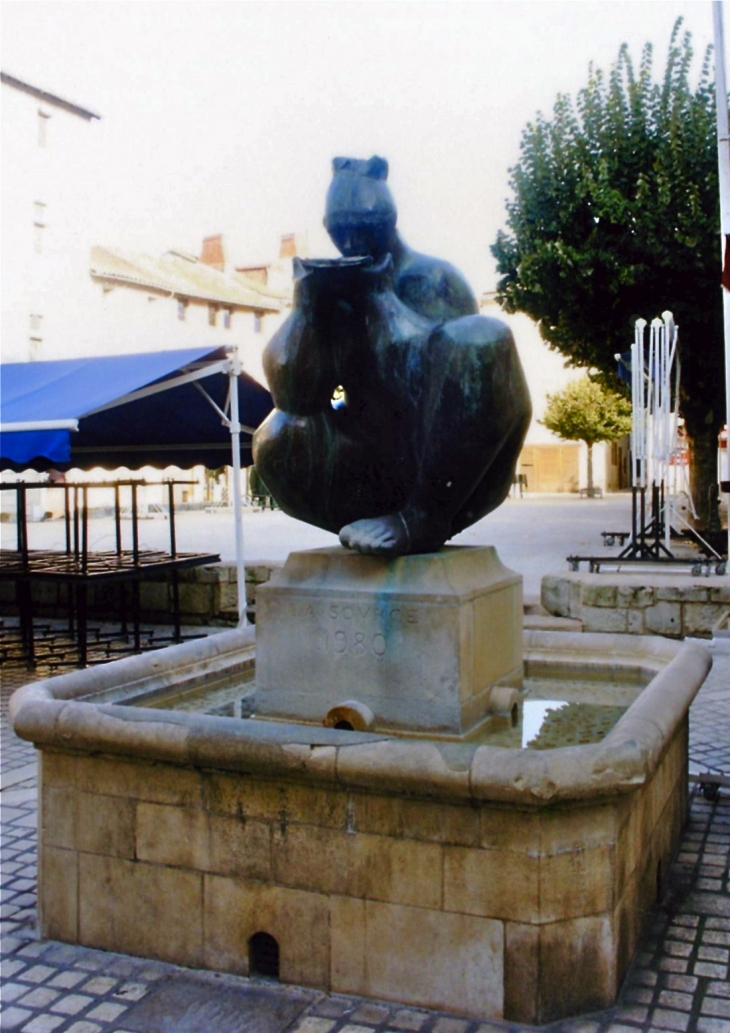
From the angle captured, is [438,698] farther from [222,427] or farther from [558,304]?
[558,304]

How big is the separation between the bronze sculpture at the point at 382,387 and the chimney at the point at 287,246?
48019 mm

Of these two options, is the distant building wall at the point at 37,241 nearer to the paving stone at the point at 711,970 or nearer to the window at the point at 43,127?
the window at the point at 43,127

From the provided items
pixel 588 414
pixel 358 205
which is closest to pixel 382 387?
pixel 358 205

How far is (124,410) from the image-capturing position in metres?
9.36

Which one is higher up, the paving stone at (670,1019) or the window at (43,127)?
the window at (43,127)

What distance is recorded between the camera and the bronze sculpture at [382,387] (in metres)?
3.51

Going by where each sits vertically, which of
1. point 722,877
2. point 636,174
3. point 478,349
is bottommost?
point 722,877

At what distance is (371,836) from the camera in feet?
9.51

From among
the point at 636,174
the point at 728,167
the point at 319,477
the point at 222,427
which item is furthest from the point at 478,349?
the point at 636,174

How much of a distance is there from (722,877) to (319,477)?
2.18 meters

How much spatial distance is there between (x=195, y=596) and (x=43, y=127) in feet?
97.5

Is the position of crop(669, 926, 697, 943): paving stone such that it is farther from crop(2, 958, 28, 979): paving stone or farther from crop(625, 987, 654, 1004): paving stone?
crop(2, 958, 28, 979): paving stone

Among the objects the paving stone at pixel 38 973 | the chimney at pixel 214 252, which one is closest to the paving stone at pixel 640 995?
the paving stone at pixel 38 973

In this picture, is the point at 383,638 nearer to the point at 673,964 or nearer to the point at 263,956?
the point at 263,956
